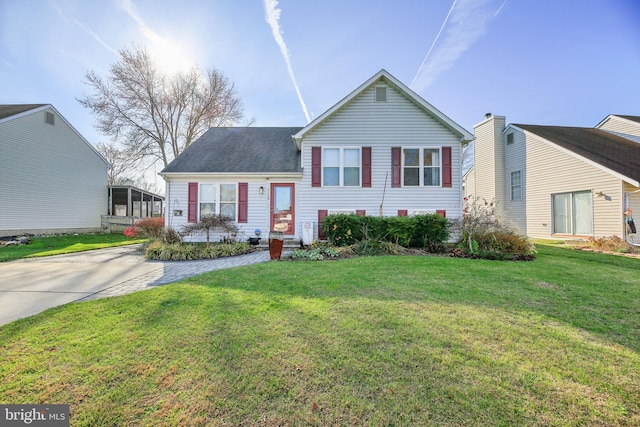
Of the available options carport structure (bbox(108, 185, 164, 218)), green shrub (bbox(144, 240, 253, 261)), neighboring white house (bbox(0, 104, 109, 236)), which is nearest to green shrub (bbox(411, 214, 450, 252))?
green shrub (bbox(144, 240, 253, 261))

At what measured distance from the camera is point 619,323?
3.06 meters

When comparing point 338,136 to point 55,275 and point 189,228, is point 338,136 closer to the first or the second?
point 189,228

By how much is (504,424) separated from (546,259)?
25.6 feet

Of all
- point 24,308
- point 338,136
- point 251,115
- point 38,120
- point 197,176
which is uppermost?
point 251,115

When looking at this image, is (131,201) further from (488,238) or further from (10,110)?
(488,238)

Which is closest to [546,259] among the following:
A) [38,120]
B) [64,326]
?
[64,326]

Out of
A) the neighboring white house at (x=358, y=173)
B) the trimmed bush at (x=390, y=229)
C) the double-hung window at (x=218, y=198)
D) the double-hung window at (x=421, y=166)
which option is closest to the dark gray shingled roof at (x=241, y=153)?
the neighboring white house at (x=358, y=173)

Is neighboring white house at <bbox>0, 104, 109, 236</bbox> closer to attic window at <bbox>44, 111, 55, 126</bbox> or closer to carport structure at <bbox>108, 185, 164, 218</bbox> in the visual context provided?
attic window at <bbox>44, 111, 55, 126</bbox>

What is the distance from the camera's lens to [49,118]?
51.3 feet

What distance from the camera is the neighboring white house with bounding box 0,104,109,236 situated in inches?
539

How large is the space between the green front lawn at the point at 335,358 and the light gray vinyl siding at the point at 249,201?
680 centimetres

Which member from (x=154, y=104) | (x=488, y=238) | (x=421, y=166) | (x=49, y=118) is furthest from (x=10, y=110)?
(x=488, y=238)

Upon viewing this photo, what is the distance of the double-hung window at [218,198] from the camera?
1110 cm

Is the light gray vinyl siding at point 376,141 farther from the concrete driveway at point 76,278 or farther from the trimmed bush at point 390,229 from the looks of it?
the concrete driveway at point 76,278
